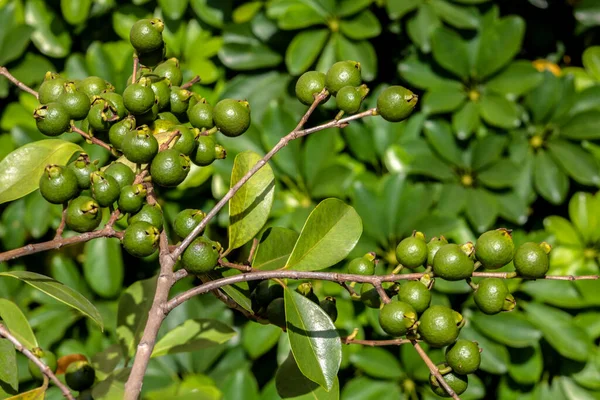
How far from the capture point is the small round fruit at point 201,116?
64 cm

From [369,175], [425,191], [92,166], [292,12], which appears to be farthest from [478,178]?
[92,166]

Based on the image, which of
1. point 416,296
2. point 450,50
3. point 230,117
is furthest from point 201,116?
point 450,50

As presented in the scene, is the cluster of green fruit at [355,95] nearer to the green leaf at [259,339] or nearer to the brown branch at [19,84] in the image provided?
the brown branch at [19,84]

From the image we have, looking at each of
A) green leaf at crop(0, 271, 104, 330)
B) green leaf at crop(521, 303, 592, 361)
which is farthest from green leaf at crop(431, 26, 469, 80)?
green leaf at crop(0, 271, 104, 330)

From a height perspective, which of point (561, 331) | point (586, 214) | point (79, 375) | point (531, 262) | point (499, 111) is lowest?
point (561, 331)

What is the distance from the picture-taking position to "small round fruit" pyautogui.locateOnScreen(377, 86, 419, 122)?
0.61 metres

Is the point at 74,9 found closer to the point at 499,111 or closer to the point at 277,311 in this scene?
the point at 499,111

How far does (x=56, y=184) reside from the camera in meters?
0.58

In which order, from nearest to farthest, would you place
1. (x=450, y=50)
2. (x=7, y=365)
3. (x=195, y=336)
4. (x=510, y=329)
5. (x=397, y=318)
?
(x=397, y=318), (x=7, y=365), (x=195, y=336), (x=510, y=329), (x=450, y=50)

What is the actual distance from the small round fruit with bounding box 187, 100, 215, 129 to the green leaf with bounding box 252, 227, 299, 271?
12cm

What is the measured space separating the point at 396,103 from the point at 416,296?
0.58ft

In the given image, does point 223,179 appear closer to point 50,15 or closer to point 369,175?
point 369,175

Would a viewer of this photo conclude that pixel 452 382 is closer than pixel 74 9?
Yes

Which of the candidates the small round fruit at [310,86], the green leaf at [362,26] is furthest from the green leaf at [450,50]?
the small round fruit at [310,86]
